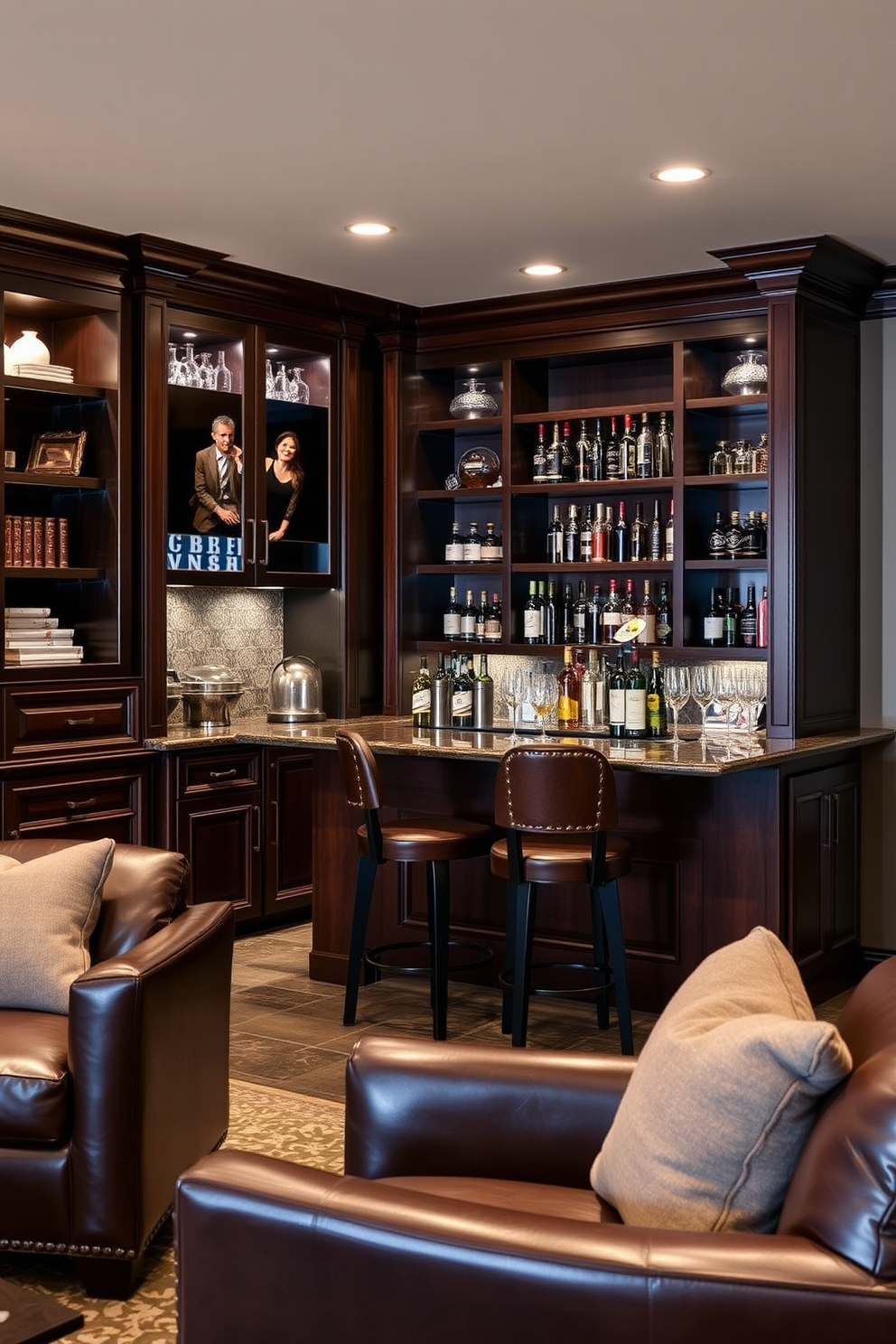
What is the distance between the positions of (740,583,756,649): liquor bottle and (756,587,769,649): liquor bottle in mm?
15

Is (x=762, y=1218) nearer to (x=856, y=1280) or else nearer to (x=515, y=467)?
(x=856, y=1280)

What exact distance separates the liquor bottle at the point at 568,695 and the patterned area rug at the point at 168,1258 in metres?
2.12

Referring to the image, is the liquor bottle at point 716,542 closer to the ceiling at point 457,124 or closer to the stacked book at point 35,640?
the ceiling at point 457,124

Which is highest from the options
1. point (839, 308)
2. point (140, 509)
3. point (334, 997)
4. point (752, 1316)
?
point (839, 308)

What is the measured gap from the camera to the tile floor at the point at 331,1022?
14.0ft

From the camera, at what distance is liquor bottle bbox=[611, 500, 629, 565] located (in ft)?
20.4

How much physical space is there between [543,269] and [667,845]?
240cm

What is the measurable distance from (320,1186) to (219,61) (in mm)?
2842

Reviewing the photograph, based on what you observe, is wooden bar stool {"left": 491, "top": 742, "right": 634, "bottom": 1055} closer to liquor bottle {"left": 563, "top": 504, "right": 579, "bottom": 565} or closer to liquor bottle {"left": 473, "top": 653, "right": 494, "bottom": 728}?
liquor bottle {"left": 473, "top": 653, "right": 494, "bottom": 728}

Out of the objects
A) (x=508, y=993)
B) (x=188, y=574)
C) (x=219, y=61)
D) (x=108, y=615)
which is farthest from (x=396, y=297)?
(x=508, y=993)

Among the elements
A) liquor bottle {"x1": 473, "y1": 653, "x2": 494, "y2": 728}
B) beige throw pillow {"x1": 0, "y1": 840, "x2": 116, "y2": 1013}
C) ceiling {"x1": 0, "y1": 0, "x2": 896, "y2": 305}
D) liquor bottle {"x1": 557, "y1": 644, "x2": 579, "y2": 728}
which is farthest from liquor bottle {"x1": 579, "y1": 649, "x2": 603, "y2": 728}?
beige throw pillow {"x1": 0, "y1": 840, "x2": 116, "y2": 1013}

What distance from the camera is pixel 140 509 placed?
5.52 metres

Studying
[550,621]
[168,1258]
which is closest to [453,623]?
[550,621]

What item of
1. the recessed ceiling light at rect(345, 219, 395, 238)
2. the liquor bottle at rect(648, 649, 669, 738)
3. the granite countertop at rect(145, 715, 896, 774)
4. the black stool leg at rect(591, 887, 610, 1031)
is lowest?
the black stool leg at rect(591, 887, 610, 1031)
